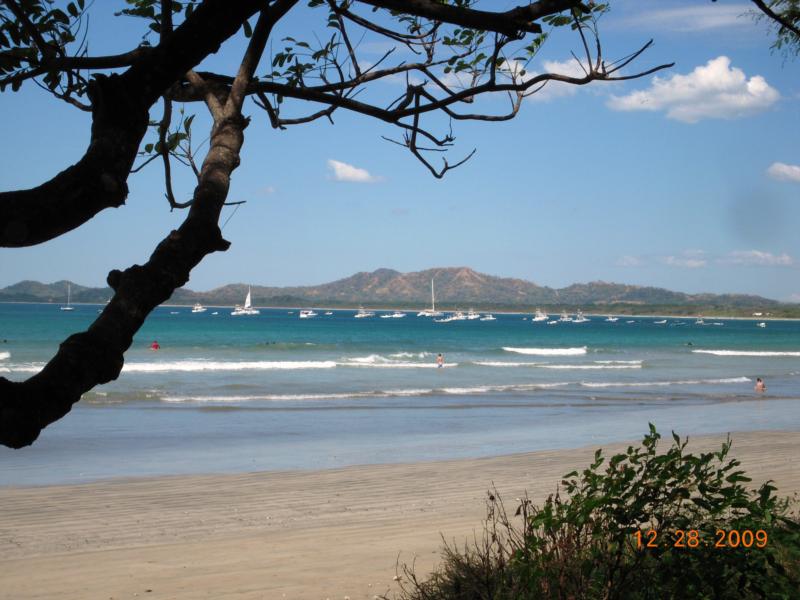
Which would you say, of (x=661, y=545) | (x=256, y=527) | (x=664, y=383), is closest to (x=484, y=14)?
(x=661, y=545)

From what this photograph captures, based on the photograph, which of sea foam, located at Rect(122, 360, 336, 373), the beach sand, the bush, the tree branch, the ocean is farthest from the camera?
sea foam, located at Rect(122, 360, 336, 373)

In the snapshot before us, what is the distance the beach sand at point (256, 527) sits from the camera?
20.7ft

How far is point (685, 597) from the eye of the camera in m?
A: 3.23

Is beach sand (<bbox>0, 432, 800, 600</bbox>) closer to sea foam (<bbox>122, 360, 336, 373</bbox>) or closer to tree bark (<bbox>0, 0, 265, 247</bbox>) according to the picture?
tree bark (<bbox>0, 0, 265, 247</bbox>)

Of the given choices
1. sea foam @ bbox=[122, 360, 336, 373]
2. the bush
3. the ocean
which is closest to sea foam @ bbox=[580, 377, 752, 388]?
the ocean

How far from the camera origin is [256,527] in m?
8.44

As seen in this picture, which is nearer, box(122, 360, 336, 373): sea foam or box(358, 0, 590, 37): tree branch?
box(358, 0, 590, 37): tree branch

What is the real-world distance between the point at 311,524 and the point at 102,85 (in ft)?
23.5

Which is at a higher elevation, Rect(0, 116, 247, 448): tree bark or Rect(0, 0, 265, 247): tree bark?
Rect(0, 0, 265, 247): tree bark

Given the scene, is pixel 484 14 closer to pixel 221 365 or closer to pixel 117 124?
pixel 117 124

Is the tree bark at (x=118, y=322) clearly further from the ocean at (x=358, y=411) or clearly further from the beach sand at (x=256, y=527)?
the ocean at (x=358, y=411)

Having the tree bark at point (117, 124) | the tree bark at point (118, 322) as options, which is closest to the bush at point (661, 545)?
the tree bark at point (118, 322)

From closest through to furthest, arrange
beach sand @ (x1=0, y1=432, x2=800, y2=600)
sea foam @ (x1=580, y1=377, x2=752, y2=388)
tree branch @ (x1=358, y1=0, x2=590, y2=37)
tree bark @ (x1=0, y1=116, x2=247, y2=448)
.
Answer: tree bark @ (x1=0, y1=116, x2=247, y2=448) < tree branch @ (x1=358, y1=0, x2=590, y2=37) < beach sand @ (x1=0, y1=432, x2=800, y2=600) < sea foam @ (x1=580, y1=377, x2=752, y2=388)

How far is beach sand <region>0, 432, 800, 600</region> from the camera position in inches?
249
